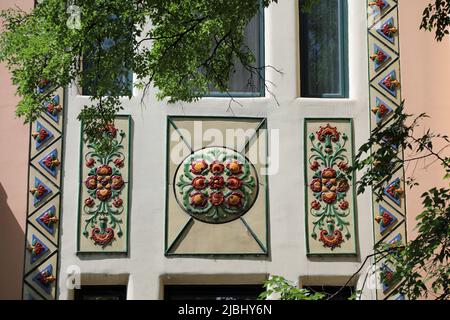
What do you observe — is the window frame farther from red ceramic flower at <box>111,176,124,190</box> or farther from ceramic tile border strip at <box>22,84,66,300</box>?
ceramic tile border strip at <box>22,84,66,300</box>

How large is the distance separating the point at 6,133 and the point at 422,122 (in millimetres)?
5815

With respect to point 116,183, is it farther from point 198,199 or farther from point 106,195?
point 198,199

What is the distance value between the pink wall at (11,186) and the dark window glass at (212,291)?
207cm

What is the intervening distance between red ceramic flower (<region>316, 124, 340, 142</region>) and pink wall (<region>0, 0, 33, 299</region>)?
13.3 ft

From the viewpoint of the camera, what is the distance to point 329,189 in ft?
44.4

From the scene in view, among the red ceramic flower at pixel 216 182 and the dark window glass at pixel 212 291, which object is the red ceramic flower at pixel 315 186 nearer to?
the red ceramic flower at pixel 216 182

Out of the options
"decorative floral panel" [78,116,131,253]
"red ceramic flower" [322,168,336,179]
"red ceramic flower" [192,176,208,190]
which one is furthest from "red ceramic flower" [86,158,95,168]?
"red ceramic flower" [322,168,336,179]

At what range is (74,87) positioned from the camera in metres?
13.6

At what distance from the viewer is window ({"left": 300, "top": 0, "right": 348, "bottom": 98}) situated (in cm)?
1408

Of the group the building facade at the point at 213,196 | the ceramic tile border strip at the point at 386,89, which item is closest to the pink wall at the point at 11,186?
the building facade at the point at 213,196

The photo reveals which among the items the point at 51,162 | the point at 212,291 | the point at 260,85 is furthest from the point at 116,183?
the point at 260,85

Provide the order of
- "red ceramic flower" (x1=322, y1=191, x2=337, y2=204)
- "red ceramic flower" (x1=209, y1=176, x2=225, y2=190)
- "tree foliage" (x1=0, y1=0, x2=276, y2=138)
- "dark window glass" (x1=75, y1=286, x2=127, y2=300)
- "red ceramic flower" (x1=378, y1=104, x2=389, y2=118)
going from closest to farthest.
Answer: "tree foliage" (x1=0, y1=0, x2=276, y2=138), "dark window glass" (x1=75, y1=286, x2=127, y2=300), "red ceramic flower" (x1=209, y1=176, x2=225, y2=190), "red ceramic flower" (x1=322, y1=191, x2=337, y2=204), "red ceramic flower" (x1=378, y1=104, x2=389, y2=118)

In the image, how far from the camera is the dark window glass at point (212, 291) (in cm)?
1327

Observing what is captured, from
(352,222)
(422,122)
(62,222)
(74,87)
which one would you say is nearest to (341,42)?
(422,122)
